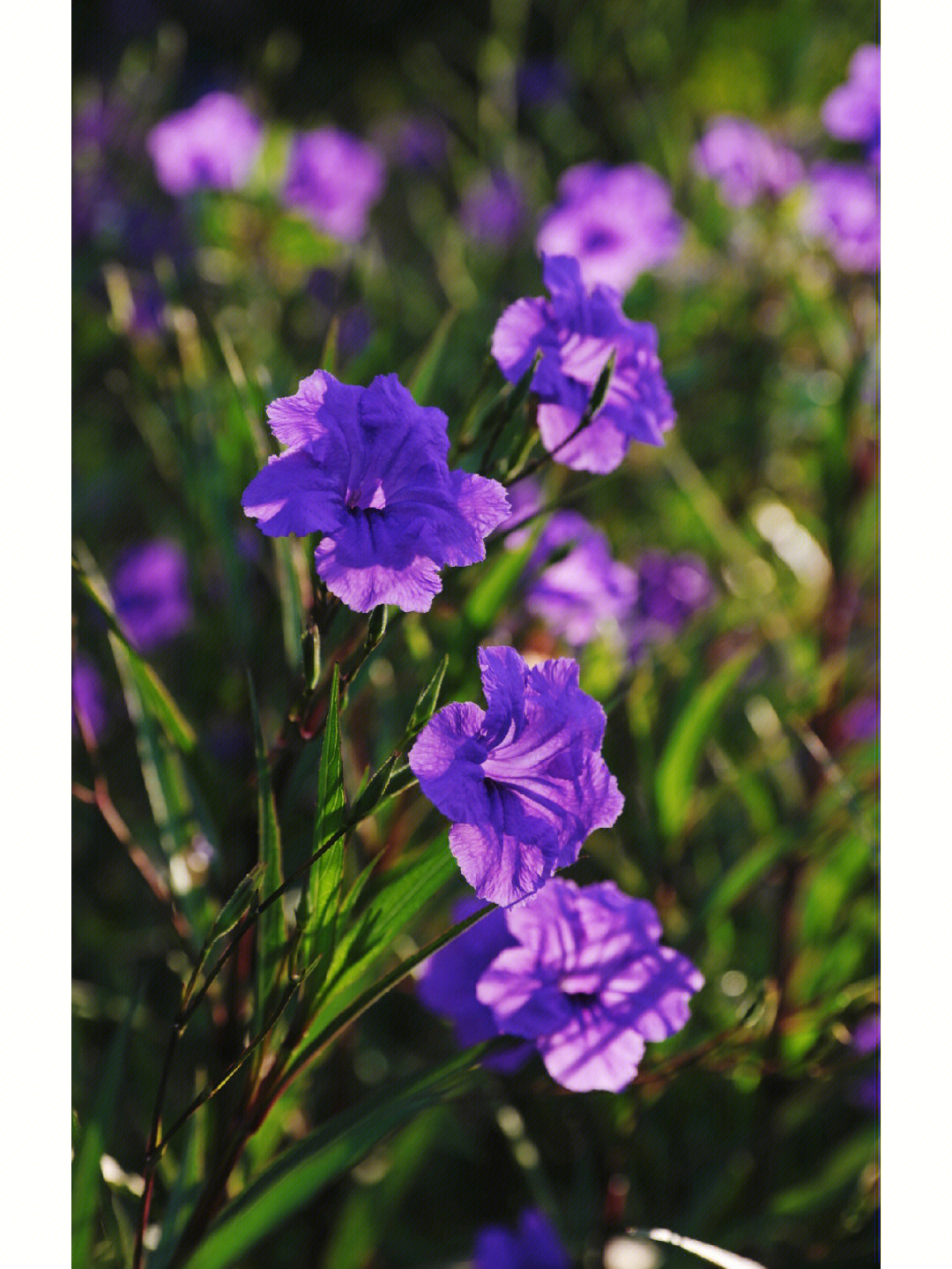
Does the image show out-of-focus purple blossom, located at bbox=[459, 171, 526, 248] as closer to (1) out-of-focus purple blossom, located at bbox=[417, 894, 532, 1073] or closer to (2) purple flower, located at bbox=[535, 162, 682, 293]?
(2) purple flower, located at bbox=[535, 162, 682, 293]

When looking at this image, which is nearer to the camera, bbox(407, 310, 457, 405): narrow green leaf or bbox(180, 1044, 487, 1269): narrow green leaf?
bbox(180, 1044, 487, 1269): narrow green leaf

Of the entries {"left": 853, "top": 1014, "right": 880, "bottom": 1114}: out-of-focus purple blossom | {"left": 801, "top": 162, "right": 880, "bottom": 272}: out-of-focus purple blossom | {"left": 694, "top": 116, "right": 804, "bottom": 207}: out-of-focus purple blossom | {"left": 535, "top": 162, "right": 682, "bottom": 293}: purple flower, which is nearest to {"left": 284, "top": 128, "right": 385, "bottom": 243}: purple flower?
{"left": 535, "top": 162, "right": 682, "bottom": 293}: purple flower

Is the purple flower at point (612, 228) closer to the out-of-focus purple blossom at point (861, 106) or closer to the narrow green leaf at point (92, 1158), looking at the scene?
the out-of-focus purple blossom at point (861, 106)

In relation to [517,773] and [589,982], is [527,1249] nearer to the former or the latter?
[589,982]

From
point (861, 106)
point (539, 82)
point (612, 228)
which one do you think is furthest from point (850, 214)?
point (539, 82)

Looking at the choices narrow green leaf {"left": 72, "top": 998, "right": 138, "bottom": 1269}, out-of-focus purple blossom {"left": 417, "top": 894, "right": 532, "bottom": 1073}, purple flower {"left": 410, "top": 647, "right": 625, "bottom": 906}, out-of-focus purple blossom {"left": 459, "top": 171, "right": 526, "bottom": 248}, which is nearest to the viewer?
purple flower {"left": 410, "top": 647, "right": 625, "bottom": 906}

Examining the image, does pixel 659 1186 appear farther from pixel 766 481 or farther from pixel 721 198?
pixel 721 198
